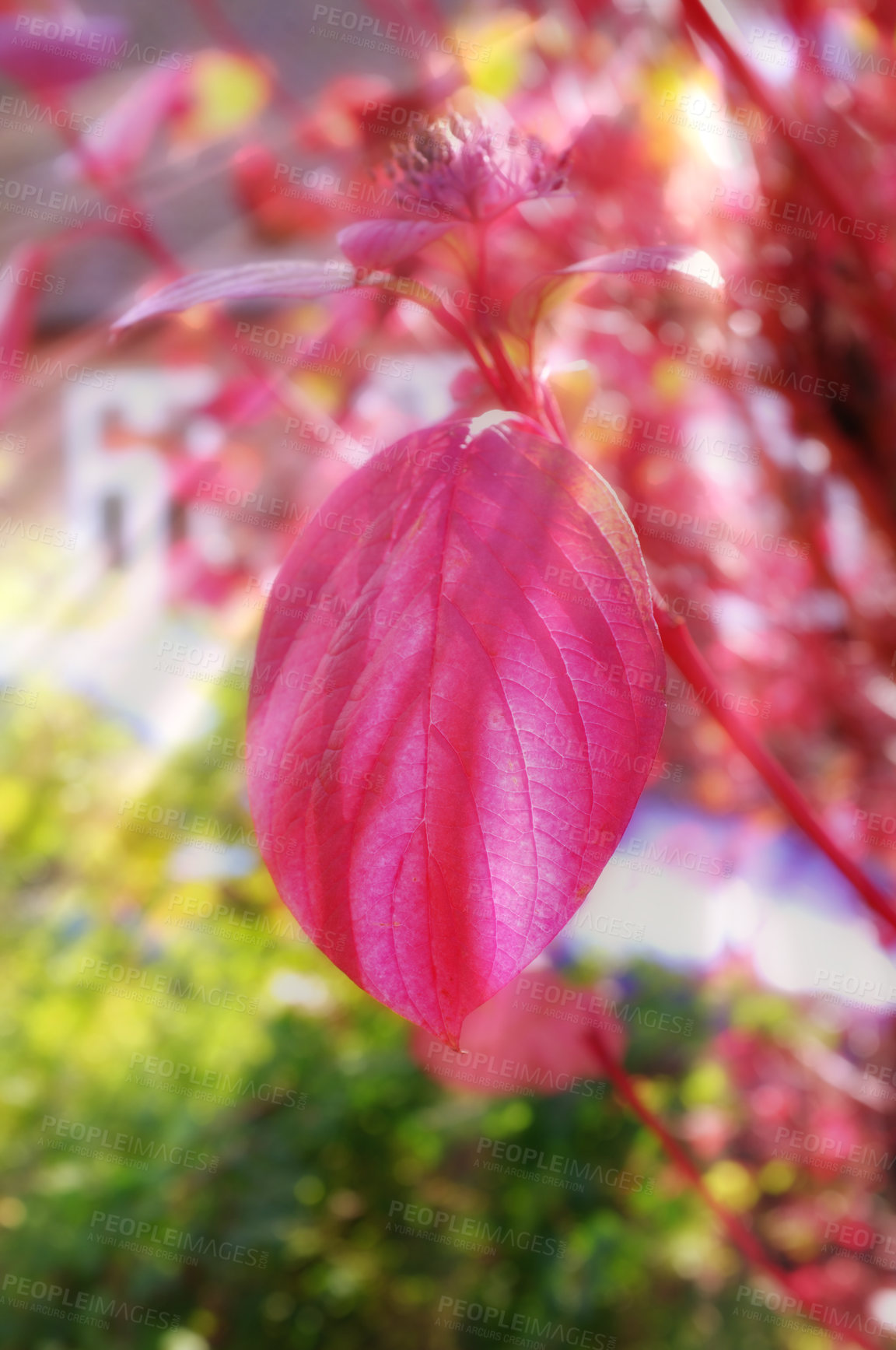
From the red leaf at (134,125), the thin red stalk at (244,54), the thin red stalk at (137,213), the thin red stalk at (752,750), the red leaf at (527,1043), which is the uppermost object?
the thin red stalk at (244,54)

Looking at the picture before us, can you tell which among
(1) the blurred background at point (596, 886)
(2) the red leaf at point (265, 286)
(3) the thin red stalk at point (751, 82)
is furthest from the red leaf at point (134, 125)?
(2) the red leaf at point (265, 286)

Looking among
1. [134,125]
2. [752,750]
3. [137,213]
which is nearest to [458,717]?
[752,750]

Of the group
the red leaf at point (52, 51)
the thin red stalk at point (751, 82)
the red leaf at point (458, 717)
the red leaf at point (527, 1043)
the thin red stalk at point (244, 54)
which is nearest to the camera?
the red leaf at point (458, 717)

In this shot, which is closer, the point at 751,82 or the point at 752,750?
the point at 752,750

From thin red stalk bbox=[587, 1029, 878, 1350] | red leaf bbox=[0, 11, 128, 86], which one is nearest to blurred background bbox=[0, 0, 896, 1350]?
red leaf bbox=[0, 11, 128, 86]

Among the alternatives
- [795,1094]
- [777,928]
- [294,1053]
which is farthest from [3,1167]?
[777,928]

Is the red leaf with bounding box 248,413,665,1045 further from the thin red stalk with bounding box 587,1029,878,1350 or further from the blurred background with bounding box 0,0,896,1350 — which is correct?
the blurred background with bounding box 0,0,896,1350

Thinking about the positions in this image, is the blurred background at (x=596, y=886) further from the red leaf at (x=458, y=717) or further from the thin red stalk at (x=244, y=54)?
the red leaf at (x=458, y=717)

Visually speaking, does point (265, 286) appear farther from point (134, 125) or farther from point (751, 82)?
point (134, 125)
